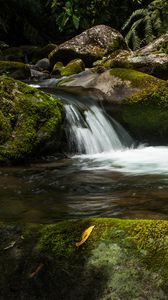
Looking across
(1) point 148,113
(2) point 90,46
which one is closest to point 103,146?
(1) point 148,113

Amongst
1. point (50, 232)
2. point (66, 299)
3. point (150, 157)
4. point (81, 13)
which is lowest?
point (150, 157)

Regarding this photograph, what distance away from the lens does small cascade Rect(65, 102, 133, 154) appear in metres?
8.56

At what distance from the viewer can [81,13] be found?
3010 millimetres

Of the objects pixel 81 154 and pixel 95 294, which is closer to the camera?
pixel 95 294

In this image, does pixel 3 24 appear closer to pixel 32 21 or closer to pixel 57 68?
pixel 32 21

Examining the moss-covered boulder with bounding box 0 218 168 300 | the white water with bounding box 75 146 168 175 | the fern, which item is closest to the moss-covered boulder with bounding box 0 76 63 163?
the white water with bounding box 75 146 168 175

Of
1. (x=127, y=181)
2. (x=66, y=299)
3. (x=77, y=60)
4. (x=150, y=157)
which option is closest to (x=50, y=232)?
(x=66, y=299)

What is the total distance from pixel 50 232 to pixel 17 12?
2307 centimetres

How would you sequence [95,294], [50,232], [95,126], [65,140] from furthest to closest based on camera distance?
1. [95,126]
2. [65,140]
3. [50,232]
4. [95,294]

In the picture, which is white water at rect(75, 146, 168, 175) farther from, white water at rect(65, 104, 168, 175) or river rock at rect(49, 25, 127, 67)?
river rock at rect(49, 25, 127, 67)

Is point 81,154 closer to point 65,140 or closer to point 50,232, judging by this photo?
point 65,140

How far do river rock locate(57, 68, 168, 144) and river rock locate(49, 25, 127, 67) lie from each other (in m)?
5.73

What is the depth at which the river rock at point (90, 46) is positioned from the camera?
618 inches

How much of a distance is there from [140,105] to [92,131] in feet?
4.36
